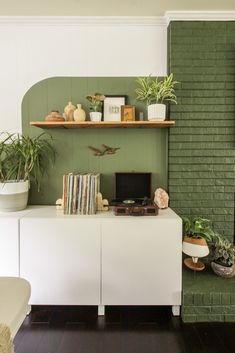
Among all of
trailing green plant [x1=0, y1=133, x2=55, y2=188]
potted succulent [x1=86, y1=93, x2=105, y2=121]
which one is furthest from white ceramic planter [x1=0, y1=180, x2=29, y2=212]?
potted succulent [x1=86, y1=93, x2=105, y2=121]

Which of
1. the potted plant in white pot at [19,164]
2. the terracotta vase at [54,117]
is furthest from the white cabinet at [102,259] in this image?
the terracotta vase at [54,117]

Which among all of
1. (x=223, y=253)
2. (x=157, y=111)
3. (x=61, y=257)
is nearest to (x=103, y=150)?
(x=157, y=111)

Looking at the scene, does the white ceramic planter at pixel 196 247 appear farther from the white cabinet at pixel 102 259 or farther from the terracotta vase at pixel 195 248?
the white cabinet at pixel 102 259

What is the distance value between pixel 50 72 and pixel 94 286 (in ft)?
5.97

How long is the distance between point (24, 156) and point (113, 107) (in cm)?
86

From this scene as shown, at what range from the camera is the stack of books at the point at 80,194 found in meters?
1.98

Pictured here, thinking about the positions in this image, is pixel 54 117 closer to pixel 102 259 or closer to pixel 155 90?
pixel 155 90

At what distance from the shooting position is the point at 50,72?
2246 millimetres

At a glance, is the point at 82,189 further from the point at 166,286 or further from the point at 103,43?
the point at 103,43

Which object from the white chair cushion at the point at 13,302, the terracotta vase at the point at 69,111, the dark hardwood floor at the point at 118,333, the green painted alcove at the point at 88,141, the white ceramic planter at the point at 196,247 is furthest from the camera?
the green painted alcove at the point at 88,141

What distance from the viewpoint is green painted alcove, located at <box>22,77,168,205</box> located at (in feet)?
7.38

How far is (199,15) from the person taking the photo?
6.95 ft

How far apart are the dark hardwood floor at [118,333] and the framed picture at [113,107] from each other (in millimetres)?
1569

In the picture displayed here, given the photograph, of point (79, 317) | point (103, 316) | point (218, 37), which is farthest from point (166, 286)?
point (218, 37)
